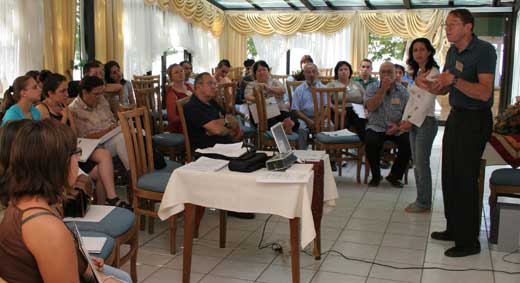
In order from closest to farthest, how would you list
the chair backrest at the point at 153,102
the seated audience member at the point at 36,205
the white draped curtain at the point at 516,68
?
the seated audience member at the point at 36,205 < the chair backrest at the point at 153,102 < the white draped curtain at the point at 516,68

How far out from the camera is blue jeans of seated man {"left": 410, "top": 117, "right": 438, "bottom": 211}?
4.01 m

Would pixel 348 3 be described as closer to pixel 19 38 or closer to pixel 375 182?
pixel 375 182

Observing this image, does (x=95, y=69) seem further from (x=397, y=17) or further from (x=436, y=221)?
(x=397, y=17)

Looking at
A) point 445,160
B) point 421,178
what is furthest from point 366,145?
point 445,160

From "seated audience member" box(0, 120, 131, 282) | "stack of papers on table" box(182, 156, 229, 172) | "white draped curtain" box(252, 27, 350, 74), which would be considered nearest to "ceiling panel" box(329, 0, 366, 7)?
"white draped curtain" box(252, 27, 350, 74)

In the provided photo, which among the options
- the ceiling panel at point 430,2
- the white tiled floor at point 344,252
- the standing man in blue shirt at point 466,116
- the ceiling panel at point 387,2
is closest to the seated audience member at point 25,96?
the white tiled floor at point 344,252

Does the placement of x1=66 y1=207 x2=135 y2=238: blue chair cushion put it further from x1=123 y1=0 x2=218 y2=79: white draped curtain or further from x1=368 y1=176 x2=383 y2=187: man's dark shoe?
x1=123 y1=0 x2=218 y2=79: white draped curtain

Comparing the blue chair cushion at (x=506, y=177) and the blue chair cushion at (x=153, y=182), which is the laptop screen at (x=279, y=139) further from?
the blue chair cushion at (x=506, y=177)

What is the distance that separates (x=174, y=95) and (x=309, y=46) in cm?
635

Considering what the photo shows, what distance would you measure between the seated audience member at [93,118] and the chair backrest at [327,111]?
1.99 meters

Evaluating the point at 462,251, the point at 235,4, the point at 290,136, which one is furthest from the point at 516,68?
the point at 462,251

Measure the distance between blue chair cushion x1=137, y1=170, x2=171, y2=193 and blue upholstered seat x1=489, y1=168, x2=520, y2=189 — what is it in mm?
2076

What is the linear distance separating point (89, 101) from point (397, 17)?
7.51 m

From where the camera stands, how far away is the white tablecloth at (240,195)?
97.8 inches
